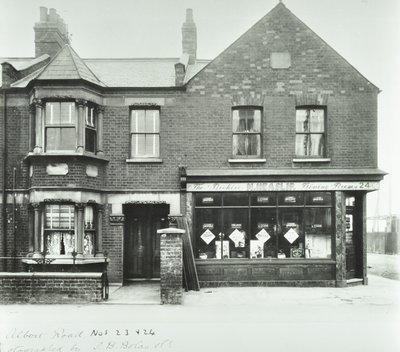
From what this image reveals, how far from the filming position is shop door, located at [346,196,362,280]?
16516mm

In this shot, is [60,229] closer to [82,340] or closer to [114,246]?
[114,246]

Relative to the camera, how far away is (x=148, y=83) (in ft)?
55.3

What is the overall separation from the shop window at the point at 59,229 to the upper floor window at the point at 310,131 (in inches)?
301

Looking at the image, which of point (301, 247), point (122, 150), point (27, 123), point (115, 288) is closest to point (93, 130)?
point (122, 150)

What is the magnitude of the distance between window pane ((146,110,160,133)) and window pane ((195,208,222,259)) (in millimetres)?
3076

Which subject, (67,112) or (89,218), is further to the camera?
(89,218)

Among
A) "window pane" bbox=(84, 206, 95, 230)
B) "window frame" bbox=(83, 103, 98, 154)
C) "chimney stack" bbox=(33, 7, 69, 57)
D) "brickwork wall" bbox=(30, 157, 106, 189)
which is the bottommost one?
"window pane" bbox=(84, 206, 95, 230)

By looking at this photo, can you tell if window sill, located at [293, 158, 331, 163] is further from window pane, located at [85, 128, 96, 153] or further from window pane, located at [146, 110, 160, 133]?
window pane, located at [85, 128, 96, 153]

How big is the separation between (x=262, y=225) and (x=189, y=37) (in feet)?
32.0

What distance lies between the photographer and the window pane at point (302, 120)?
16328mm

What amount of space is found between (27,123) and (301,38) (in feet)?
31.0

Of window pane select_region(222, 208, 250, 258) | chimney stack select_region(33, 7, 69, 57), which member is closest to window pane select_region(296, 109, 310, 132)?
window pane select_region(222, 208, 250, 258)

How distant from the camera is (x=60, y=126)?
15.4 m

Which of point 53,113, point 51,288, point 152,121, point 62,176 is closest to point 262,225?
point 152,121
